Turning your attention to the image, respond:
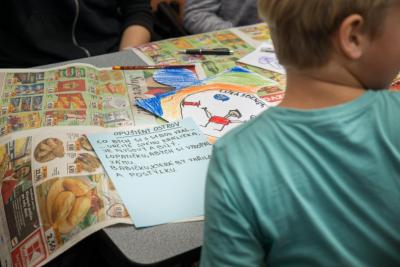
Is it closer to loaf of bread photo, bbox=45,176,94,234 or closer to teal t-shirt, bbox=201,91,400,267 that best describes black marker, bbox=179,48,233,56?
loaf of bread photo, bbox=45,176,94,234

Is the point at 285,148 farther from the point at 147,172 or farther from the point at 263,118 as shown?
the point at 147,172

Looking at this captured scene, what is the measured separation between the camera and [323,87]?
0.52 metres

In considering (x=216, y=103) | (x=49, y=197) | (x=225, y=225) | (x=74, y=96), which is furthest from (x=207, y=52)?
(x=225, y=225)

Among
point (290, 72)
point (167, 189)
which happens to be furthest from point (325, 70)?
point (167, 189)

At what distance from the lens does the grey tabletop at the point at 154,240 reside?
2.02ft

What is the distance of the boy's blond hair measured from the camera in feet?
1.55

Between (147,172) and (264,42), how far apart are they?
2.07 feet

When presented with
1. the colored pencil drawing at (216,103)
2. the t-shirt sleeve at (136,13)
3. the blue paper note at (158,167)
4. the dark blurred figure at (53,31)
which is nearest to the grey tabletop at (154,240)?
the blue paper note at (158,167)

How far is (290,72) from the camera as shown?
1.78ft

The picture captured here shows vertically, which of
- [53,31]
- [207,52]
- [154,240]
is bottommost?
[154,240]

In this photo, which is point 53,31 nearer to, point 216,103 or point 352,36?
point 216,103

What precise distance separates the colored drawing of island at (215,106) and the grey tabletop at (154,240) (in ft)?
0.76

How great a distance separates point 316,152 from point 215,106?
0.43 metres

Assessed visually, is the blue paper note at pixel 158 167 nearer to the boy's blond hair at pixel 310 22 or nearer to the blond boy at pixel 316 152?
the blond boy at pixel 316 152
